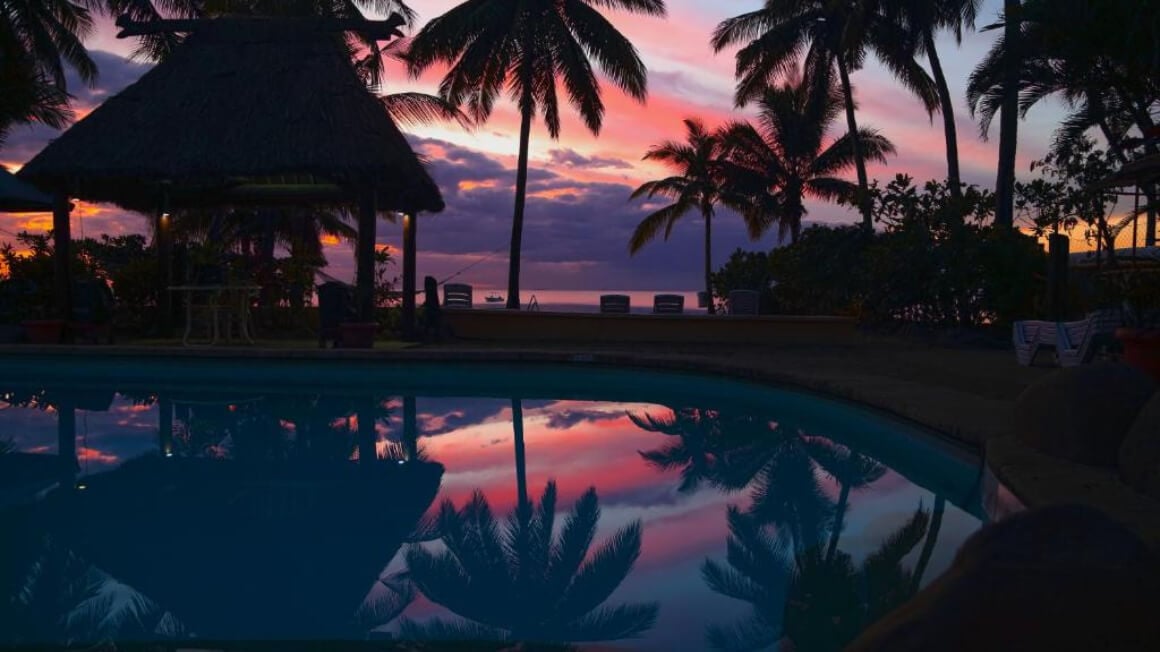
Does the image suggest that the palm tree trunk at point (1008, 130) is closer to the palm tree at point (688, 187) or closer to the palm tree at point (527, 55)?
the palm tree at point (527, 55)

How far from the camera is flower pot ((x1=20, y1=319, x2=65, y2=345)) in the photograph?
1227 cm

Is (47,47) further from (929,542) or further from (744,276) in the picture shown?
(929,542)

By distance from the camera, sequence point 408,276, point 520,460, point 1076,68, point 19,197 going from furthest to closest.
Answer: point 1076,68 < point 19,197 < point 408,276 < point 520,460

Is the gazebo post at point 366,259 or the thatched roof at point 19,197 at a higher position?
the thatched roof at point 19,197

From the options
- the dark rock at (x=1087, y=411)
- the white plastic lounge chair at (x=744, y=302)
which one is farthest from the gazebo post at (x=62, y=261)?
the dark rock at (x=1087, y=411)

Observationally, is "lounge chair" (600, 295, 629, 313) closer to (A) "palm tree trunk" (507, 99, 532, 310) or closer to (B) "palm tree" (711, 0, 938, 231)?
(A) "palm tree trunk" (507, 99, 532, 310)

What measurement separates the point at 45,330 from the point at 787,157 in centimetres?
2357

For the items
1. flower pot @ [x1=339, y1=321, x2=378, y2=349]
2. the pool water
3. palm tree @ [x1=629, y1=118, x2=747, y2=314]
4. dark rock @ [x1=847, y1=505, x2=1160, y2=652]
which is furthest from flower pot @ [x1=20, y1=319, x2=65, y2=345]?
palm tree @ [x1=629, y1=118, x2=747, y2=314]

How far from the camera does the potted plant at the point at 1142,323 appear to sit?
7191 mm

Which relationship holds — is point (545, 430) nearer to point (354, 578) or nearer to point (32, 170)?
point (354, 578)

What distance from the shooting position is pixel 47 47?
842 inches

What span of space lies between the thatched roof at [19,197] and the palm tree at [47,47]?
7.79ft

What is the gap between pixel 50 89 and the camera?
22156 millimetres

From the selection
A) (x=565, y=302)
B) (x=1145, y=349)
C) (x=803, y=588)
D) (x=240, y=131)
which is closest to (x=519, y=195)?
(x=240, y=131)
